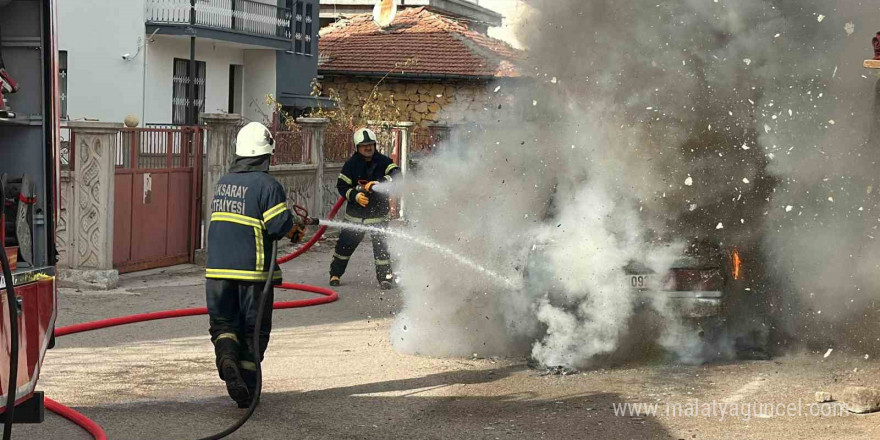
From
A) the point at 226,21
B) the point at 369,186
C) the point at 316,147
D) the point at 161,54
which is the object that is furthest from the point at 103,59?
the point at 369,186

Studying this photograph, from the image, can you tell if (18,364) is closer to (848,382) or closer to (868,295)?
(848,382)

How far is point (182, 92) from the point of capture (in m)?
29.7

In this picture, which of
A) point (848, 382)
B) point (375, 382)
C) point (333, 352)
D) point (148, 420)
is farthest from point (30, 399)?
point (848, 382)

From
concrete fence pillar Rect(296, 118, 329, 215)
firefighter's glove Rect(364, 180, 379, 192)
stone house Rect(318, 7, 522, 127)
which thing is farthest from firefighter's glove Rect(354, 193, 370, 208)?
stone house Rect(318, 7, 522, 127)

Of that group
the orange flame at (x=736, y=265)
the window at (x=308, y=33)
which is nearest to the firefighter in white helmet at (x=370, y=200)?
the orange flame at (x=736, y=265)

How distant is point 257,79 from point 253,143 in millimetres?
26342

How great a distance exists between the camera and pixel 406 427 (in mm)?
Answer: 6746

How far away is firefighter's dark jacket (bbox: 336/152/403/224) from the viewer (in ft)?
41.6

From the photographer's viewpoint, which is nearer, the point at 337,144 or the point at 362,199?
the point at 362,199

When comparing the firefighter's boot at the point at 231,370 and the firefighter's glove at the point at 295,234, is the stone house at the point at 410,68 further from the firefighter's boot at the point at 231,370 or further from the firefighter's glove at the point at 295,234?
the firefighter's boot at the point at 231,370

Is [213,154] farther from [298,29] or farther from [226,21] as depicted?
[298,29]

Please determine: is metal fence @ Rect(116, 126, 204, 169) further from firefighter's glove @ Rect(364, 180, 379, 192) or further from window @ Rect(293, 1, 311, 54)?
window @ Rect(293, 1, 311, 54)

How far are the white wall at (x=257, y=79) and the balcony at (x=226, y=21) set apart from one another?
83 centimetres

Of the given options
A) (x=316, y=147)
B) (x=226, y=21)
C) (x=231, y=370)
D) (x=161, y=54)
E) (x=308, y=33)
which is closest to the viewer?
(x=231, y=370)
